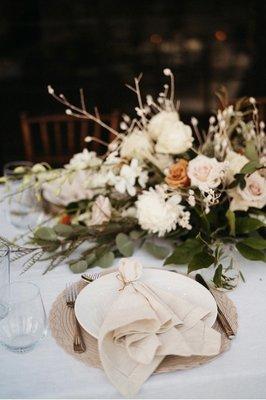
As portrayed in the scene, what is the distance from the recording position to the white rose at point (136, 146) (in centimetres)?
139

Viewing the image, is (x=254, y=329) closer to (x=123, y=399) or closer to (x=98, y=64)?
(x=123, y=399)

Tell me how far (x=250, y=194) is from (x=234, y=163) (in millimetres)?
87

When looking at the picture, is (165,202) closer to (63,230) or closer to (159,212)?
(159,212)

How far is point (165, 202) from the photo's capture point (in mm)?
1275

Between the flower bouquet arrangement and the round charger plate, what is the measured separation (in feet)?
0.30

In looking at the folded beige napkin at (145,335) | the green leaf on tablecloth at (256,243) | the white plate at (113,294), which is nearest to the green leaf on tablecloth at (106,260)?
the white plate at (113,294)

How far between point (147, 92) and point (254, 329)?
260cm

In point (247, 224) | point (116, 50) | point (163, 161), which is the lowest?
point (116, 50)

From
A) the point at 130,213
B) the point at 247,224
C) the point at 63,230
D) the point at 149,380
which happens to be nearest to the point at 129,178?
the point at 130,213

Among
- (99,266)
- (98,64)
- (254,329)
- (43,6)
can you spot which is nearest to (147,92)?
(98,64)

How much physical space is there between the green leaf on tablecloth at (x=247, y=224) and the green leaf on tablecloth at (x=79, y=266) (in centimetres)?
39

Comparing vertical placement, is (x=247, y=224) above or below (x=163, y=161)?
below

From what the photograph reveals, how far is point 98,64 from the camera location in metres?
3.35

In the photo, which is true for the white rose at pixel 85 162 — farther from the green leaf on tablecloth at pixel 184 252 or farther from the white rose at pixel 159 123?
the green leaf on tablecloth at pixel 184 252
